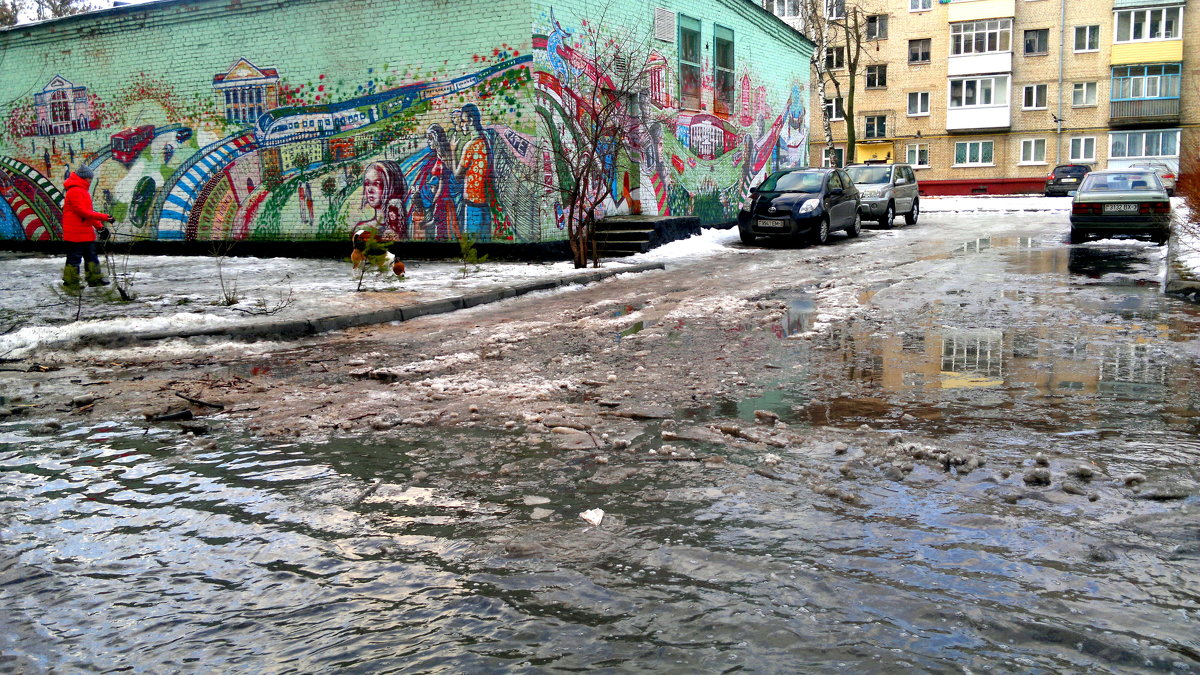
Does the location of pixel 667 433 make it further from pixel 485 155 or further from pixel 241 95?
pixel 241 95

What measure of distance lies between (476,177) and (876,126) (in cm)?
4265

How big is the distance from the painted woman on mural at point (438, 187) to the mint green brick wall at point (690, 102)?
2.02m

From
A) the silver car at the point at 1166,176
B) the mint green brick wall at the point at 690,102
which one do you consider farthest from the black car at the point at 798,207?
the silver car at the point at 1166,176

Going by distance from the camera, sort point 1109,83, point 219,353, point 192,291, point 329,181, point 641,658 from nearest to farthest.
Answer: point 641,658 → point 219,353 → point 192,291 → point 329,181 → point 1109,83

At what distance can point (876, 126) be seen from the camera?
54219 millimetres

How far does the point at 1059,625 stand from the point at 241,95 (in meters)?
19.9

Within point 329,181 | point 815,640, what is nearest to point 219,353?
point 815,640

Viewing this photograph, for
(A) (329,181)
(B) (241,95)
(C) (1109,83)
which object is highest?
(C) (1109,83)

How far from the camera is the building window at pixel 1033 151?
50.6m

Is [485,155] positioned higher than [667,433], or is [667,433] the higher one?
[485,155]

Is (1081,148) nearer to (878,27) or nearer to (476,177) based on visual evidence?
(878,27)

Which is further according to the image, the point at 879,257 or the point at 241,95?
the point at 241,95

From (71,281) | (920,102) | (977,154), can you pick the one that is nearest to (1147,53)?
(977,154)

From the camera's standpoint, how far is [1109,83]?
162 ft
